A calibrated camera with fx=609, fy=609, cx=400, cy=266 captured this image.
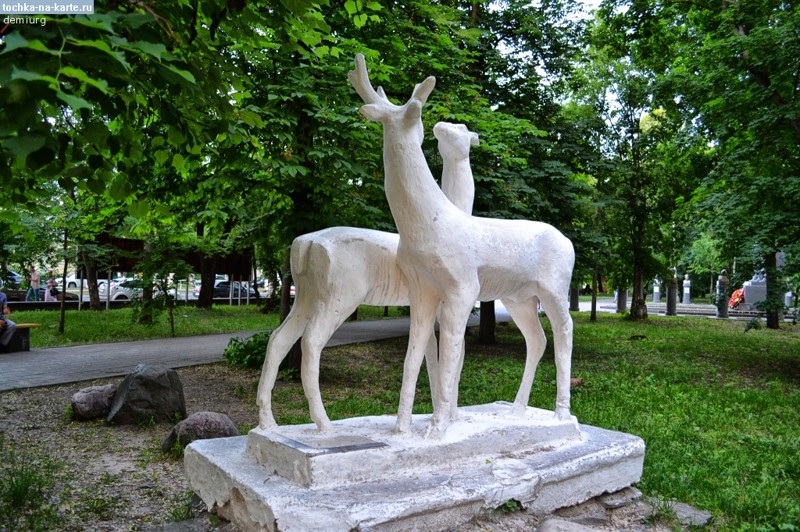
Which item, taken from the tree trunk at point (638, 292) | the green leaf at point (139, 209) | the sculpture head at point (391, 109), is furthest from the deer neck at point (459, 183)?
the tree trunk at point (638, 292)

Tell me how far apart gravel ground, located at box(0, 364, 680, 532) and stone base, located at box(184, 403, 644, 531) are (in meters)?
0.18

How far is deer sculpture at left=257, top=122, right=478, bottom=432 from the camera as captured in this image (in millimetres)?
3908

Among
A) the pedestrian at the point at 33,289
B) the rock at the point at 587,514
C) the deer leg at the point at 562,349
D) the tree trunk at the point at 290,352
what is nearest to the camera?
the rock at the point at 587,514

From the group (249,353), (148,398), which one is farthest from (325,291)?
(249,353)

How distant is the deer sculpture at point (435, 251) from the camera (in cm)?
390

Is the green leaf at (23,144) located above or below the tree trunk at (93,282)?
above

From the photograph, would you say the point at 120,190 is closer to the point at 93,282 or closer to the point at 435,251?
the point at 435,251

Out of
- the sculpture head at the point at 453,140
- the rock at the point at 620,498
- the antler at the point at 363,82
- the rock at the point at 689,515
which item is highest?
the antler at the point at 363,82

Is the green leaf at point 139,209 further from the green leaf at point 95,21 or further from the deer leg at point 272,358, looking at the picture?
the green leaf at point 95,21

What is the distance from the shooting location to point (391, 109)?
3.89 metres

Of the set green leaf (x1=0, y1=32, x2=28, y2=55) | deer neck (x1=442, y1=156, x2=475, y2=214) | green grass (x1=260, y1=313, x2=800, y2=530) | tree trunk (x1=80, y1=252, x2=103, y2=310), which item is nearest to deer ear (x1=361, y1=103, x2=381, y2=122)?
deer neck (x1=442, y1=156, x2=475, y2=214)

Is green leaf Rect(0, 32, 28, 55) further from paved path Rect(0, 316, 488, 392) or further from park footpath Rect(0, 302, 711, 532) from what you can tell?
paved path Rect(0, 316, 488, 392)

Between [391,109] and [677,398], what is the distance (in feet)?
20.8

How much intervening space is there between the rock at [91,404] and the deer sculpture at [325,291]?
12.6 ft
